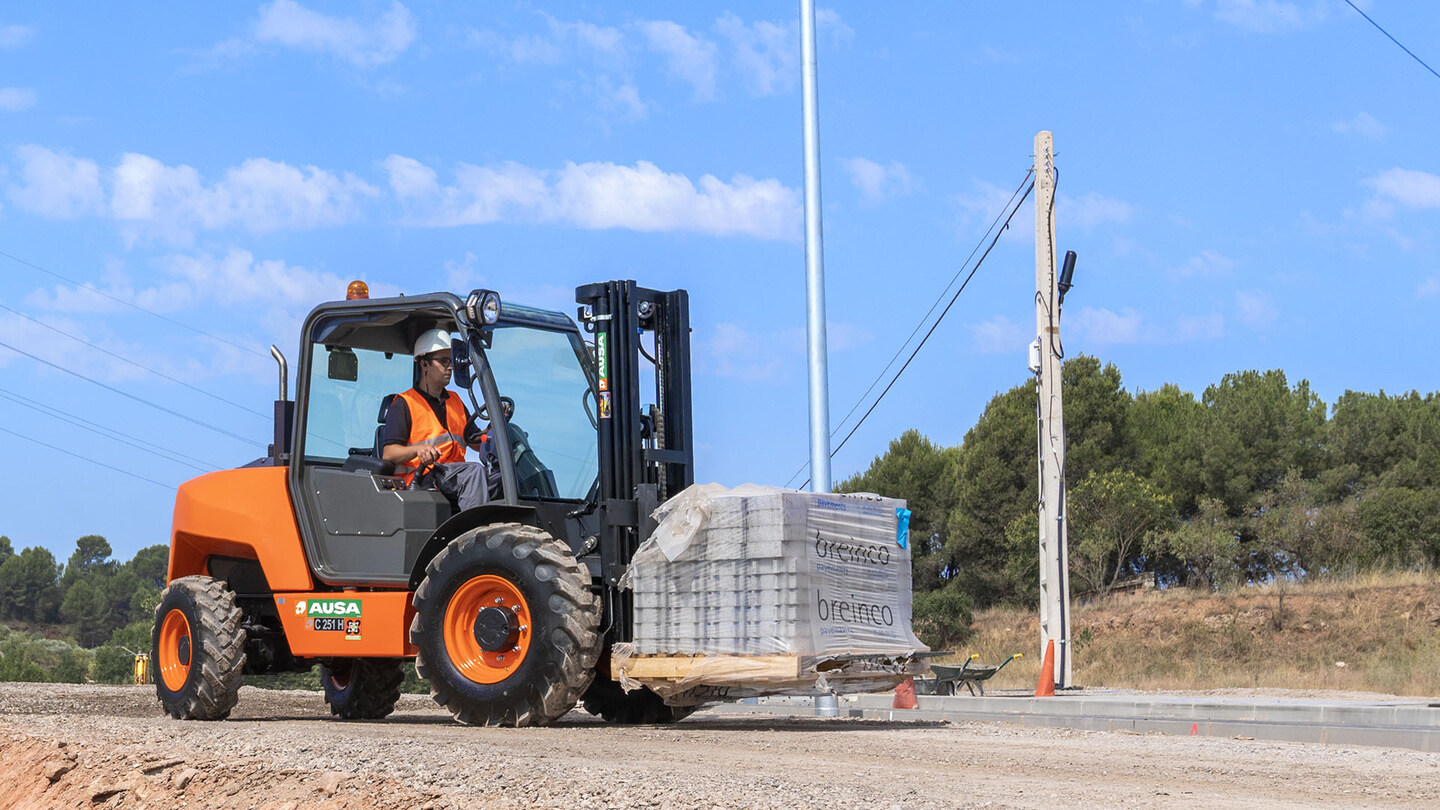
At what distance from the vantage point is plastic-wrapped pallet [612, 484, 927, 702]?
8.71 meters

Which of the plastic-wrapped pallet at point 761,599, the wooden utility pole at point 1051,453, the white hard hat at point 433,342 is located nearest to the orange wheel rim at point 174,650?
the white hard hat at point 433,342

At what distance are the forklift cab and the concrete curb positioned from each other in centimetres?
438

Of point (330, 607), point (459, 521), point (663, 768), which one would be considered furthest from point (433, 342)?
point (663, 768)

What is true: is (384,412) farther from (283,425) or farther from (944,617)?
(944,617)

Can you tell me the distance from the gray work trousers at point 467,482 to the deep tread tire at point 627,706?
1723 mm

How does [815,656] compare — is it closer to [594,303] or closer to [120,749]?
[594,303]

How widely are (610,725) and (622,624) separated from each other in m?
1.29

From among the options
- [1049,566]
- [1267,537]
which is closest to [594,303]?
[1049,566]

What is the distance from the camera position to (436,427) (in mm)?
10461

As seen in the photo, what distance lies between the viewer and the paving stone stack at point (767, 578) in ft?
28.7

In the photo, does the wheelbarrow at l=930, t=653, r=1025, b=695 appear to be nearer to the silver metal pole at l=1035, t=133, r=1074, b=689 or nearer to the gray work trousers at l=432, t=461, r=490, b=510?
the silver metal pole at l=1035, t=133, r=1074, b=689

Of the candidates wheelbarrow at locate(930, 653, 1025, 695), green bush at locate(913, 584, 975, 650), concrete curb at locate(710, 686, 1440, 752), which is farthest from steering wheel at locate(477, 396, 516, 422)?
green bush at locate(913, 584, 975, 650)

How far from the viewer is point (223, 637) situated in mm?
10852

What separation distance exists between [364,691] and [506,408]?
13.0ft
